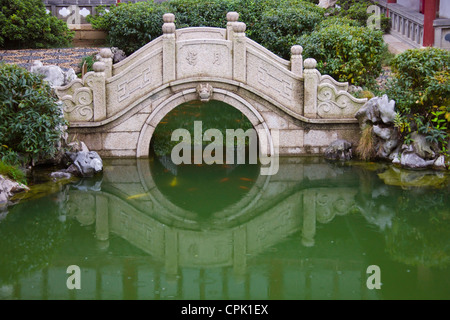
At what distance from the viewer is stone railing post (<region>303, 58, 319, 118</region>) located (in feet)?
41.2

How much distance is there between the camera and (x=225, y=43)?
1248 centimetres

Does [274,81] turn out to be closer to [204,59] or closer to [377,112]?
[204,59]

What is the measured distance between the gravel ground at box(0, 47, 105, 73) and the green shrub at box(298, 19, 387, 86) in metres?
6.10

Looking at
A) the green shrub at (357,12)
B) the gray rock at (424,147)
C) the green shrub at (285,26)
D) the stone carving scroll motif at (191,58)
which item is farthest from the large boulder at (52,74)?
the green shrub at (357,12)

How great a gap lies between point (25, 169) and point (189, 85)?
301cm

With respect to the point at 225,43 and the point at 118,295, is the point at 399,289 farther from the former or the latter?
the point at 225,43

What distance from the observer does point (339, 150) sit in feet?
42.1

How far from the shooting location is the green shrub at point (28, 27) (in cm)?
1905

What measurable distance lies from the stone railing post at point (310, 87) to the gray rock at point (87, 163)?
3.58 meters

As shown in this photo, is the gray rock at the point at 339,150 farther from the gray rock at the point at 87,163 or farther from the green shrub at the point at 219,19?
the green shrub at the point at 219,19

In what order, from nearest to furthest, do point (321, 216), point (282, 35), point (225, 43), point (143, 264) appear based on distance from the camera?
point (143, 264), point (321, 216), point (225, 43), point (282, 35)

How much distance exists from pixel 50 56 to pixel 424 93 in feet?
33.3

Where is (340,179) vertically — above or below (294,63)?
below

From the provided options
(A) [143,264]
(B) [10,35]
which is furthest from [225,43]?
(B) [10,35]
